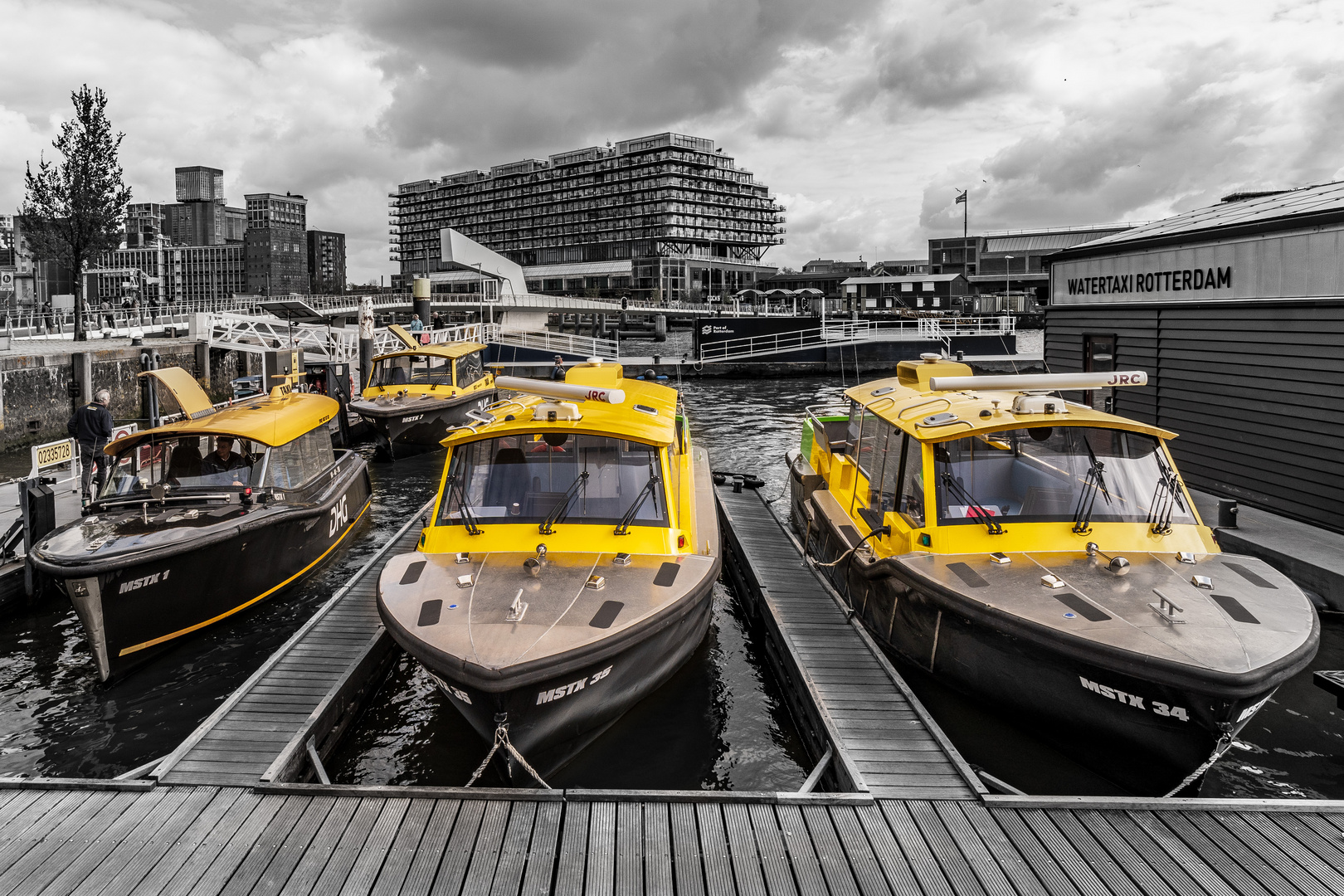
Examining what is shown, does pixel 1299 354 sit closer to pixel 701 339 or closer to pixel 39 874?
pixel 39 874

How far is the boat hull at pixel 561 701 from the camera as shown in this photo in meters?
6.09

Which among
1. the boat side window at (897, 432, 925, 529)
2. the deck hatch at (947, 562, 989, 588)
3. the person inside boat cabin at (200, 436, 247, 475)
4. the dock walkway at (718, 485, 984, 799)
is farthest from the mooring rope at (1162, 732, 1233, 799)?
the person inside boat cabin at (200, 436, 247, 475)

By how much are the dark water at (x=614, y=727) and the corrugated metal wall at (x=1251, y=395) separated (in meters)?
3.00

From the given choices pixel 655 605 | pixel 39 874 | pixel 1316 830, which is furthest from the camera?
pixel 655 605

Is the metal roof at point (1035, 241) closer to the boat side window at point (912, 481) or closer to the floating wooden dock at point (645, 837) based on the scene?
the boat side window at point (912, 481)

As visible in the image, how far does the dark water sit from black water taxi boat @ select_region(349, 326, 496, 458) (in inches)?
473

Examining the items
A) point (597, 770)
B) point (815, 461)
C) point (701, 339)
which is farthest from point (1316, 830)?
→ point (701, 339)

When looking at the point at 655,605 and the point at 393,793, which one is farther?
the point at 655,605

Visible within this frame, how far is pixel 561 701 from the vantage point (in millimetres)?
6363

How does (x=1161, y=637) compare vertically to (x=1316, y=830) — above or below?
above

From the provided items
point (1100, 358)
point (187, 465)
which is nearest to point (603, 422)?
point (187, 465)

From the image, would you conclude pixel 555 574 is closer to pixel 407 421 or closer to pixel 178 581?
pixel 178 581

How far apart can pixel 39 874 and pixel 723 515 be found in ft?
34.4

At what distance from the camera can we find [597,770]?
739 cm
